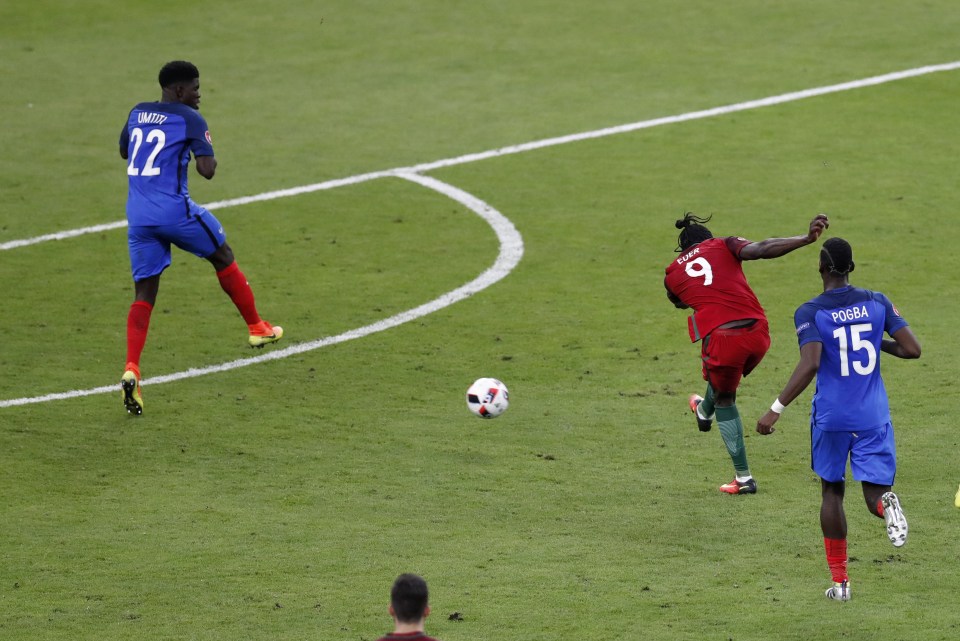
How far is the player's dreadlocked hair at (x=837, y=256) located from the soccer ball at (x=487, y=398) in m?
3.49

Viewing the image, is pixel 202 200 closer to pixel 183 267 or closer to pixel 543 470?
pixel 183 267

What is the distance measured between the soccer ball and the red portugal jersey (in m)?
1.77

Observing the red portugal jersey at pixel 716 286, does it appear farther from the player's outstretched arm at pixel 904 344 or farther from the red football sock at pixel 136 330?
the red football sock at pixel 136 330

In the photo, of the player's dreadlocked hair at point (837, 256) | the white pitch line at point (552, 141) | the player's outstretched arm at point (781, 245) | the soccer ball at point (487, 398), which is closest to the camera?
the player's dreadlocked hair at point (837, 256)

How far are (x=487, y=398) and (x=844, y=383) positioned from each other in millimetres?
3418

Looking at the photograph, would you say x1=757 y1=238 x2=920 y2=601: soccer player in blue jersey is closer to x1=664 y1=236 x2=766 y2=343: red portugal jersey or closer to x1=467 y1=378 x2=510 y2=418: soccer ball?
x1=664 y1=236 x2=766 y2=343: red portugal jersey

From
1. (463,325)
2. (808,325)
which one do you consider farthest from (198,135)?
(808,325)

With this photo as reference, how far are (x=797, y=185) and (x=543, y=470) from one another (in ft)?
28.8

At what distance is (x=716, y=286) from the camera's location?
10.5m

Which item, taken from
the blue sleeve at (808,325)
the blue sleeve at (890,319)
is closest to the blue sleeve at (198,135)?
the blue sleeve at (808,325)

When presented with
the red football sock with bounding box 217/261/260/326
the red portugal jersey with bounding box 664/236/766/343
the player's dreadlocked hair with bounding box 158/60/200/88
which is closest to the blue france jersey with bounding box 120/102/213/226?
the player's dreadlocked hair with bounding box 158/60/200/88

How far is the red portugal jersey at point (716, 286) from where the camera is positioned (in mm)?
10531

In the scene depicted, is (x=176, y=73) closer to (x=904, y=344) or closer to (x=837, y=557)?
(x=904, y=344)

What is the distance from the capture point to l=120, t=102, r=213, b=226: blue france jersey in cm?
1276
